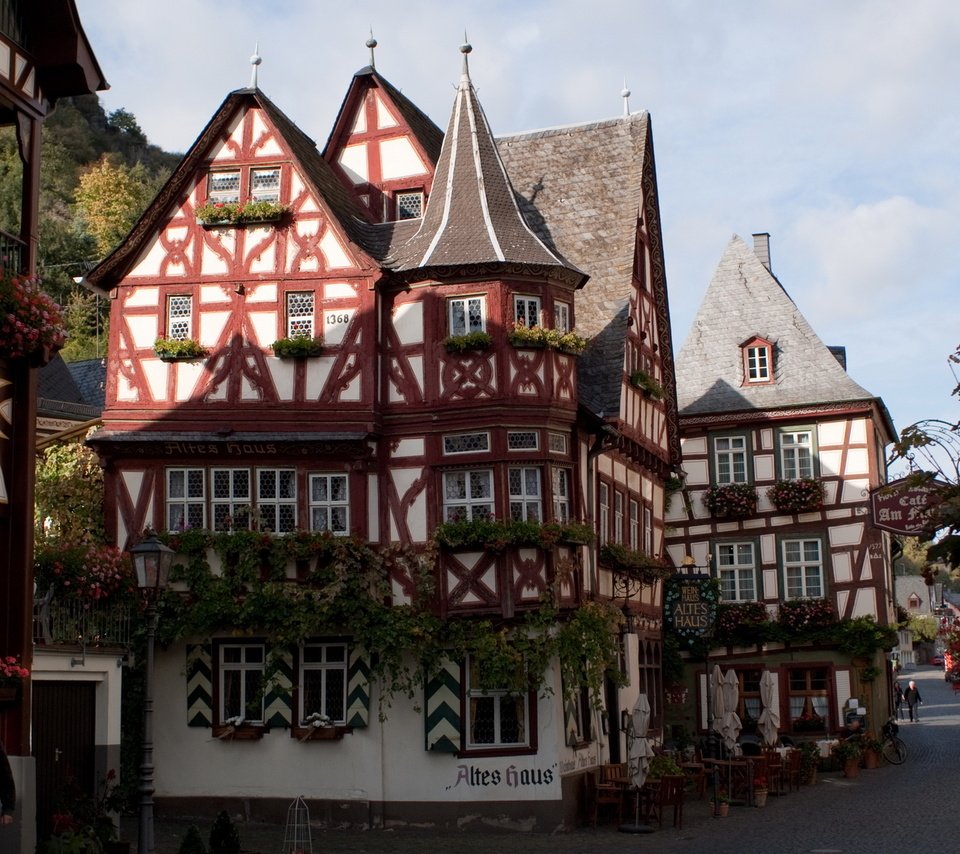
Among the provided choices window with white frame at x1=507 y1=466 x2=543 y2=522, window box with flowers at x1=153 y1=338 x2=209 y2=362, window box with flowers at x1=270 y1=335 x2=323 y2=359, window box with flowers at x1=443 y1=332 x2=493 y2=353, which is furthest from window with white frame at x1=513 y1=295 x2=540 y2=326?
window box with flowers at x1=153 y1=338 x2=209 y2=362

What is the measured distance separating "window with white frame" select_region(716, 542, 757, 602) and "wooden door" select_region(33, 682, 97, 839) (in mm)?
19730

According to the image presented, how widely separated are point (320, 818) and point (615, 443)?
26.6ft

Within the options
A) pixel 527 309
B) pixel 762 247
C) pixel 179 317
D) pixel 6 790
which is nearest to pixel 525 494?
pixel 527 309

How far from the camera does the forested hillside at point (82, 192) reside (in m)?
60.8

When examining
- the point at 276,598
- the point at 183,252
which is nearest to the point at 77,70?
the point at 183,252

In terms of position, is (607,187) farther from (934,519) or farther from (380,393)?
(934,519)

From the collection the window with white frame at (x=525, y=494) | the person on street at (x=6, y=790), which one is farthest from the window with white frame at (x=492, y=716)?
the person on street at (x=6, y=790)

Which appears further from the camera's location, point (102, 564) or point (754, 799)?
point (754, 799)

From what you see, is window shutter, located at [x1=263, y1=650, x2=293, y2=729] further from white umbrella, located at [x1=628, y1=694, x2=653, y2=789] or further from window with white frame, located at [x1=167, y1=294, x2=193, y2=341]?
window with white frame, located at [x1=167, y1=294, x2=193, y2=341]

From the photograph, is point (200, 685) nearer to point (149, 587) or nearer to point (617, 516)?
point (149, 587)

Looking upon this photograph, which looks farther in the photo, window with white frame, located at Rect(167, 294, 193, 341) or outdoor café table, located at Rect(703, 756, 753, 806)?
outdoor café table, located at Rect(703, 756, 753, 806)

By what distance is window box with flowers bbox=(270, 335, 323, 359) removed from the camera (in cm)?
2283

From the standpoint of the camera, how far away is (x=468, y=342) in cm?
2225

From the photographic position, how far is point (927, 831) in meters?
19.7
